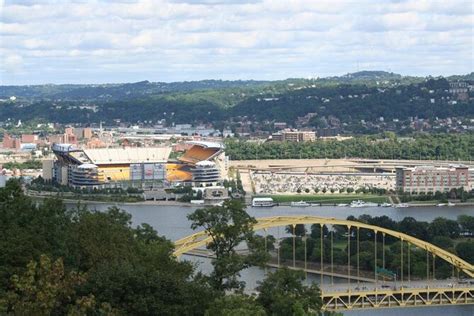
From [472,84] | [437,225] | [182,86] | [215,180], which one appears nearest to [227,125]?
[472,84]

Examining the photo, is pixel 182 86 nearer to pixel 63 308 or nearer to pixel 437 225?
pixel 437 225

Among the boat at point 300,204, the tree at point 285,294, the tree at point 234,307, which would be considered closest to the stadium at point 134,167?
the boat at point 300,204

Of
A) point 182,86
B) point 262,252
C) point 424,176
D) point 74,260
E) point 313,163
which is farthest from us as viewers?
point 182,86

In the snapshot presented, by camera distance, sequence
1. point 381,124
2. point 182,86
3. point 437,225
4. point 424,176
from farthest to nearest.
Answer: point 182,86, point 381,124, point 424,176, point 437,225

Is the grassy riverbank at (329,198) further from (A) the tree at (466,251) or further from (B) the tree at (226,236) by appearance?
(B) the tree at (226,236)

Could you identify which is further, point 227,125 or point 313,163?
point 227,125

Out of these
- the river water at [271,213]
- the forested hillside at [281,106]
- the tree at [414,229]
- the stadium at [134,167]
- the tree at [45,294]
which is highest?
the forested hillside at [281,106]

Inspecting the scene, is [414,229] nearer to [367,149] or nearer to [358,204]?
[358,204]
